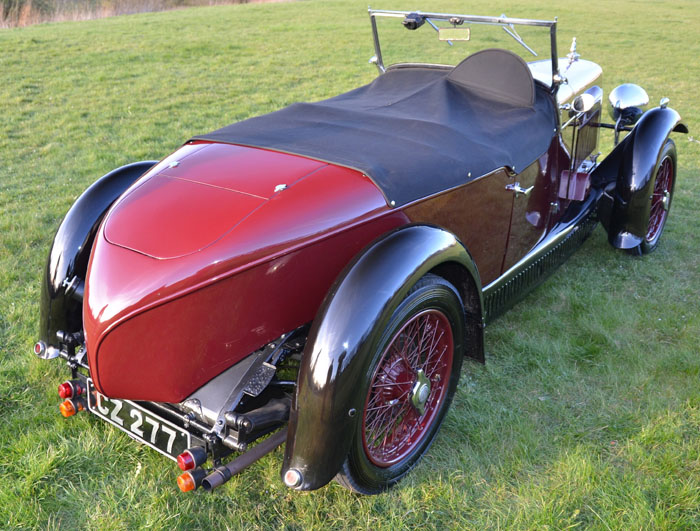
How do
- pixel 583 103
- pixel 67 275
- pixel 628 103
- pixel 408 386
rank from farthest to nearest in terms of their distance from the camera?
1. pixel 628 103
2. pixel 583 103
3. pixel 67 275
4. pixel 408 386

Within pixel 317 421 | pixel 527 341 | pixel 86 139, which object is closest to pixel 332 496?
pixel 317 421

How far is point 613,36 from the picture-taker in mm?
13359

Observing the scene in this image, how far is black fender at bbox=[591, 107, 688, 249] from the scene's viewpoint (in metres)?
3.74

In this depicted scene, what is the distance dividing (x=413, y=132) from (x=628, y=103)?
2.62 m

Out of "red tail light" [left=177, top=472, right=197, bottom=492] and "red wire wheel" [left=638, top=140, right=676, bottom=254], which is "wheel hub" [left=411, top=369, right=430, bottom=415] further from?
"red wire wheel" [left=638, top=140, right=676, bottom=254]

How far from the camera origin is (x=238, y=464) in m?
2.01

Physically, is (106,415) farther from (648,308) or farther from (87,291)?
(648,308)

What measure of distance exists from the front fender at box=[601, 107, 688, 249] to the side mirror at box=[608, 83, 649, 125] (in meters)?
0.46

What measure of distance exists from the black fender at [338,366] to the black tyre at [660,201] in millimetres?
2836

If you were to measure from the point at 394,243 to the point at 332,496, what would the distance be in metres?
1.00

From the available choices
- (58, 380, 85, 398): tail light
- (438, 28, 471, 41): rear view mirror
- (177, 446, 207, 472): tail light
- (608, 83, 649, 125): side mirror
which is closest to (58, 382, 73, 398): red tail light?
(58, 380, 85, 398): tail light

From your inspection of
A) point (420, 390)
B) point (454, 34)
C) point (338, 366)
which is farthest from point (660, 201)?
point (338, 366)

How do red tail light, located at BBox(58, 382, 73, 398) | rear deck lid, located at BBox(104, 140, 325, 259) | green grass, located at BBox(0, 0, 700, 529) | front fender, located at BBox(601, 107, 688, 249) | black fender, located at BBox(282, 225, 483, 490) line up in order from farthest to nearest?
front fender, located at BBox(601, 107, 688, 249), red tail light, located at BBox(58, 382, 73, 398), green grass, located at BBox(0, 0, 700, 529), rear deck lid, located at BBox(104, 140, 325, 259), black fender, located at BBox(282, 225, 483, 490)

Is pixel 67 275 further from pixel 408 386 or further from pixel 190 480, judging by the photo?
pixel 408 386
